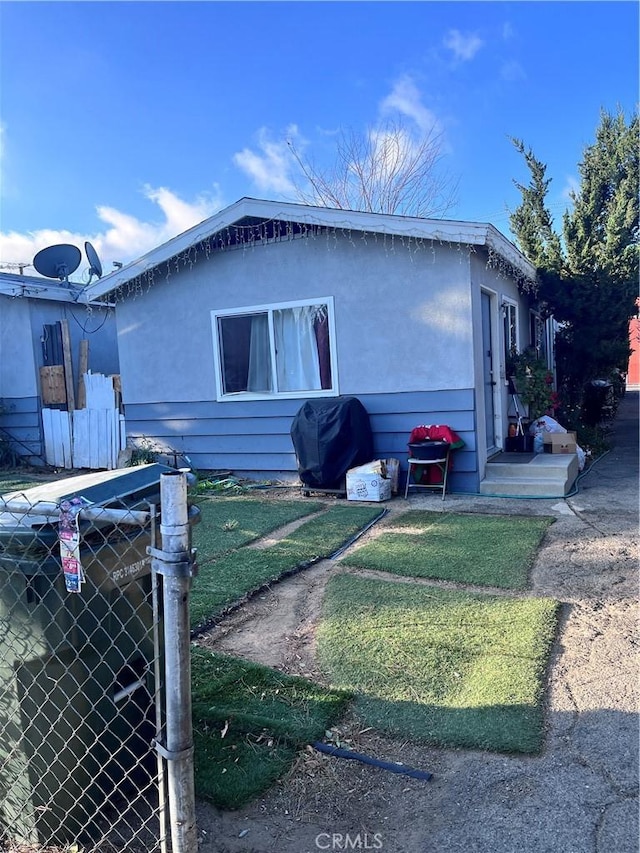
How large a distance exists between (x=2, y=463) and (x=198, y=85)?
7474 millimetres

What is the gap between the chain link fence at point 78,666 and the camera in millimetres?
1813

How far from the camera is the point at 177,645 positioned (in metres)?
1.56

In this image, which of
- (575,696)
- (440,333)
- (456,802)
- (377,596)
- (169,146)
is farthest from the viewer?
(169,146)

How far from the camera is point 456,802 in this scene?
6.94ft

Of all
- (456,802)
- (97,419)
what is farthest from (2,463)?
(456,802)

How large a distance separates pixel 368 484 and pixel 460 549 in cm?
214

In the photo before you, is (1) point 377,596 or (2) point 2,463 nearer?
(1) point 377,596

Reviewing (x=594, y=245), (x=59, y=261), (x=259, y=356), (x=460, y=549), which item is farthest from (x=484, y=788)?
(x=59, y=261)

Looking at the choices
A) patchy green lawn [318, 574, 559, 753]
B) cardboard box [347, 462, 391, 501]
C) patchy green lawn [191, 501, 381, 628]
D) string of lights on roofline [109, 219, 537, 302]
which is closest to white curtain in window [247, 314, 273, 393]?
string of lights on roofline [109, 219, 537, 302]

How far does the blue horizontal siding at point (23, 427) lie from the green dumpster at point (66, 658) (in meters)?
9.66

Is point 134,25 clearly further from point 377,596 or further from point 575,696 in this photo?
point 575,696

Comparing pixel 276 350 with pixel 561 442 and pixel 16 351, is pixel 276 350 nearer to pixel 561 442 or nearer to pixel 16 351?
pixel 561 442

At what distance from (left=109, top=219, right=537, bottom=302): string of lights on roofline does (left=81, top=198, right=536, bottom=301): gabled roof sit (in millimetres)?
14

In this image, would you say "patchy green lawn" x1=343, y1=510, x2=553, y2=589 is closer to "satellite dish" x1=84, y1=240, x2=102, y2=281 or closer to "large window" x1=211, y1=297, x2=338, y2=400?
"large window" x1=211, y1=297, x2=338, y2=400
